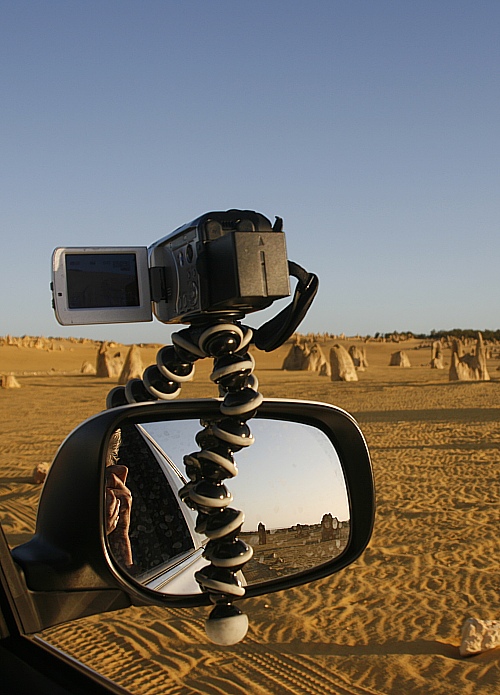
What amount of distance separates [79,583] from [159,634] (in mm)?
4700

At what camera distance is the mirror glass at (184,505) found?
1.17 meters

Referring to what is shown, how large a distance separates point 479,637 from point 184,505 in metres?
4.44

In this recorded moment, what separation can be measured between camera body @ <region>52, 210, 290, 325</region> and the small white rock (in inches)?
178

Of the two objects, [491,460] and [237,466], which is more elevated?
[237,466]

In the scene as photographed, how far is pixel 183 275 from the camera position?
1.08 m

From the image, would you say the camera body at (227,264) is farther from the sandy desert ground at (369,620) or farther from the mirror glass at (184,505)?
the sandy desert ground at (369,620)

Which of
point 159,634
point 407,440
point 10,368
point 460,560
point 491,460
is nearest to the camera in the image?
point 159,634

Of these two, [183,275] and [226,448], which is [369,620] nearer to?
[226,448]

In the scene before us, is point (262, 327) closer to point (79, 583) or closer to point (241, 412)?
point (241, 412)

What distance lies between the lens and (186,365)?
119cm

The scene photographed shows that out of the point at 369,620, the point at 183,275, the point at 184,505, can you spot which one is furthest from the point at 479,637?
the point at 183,275

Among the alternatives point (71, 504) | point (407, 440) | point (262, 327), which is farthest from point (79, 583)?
point (407, 440)

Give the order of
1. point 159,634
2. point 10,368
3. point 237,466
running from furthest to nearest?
point 10,368 < point 159,634 < point 237,466

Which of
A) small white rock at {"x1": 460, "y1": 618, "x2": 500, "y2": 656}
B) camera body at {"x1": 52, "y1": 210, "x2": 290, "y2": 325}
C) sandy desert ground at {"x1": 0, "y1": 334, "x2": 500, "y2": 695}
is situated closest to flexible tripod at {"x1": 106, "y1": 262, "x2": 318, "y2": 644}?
camera body at {"x1": 52, "y1": 210, "x2": 290, "y2": 325}
